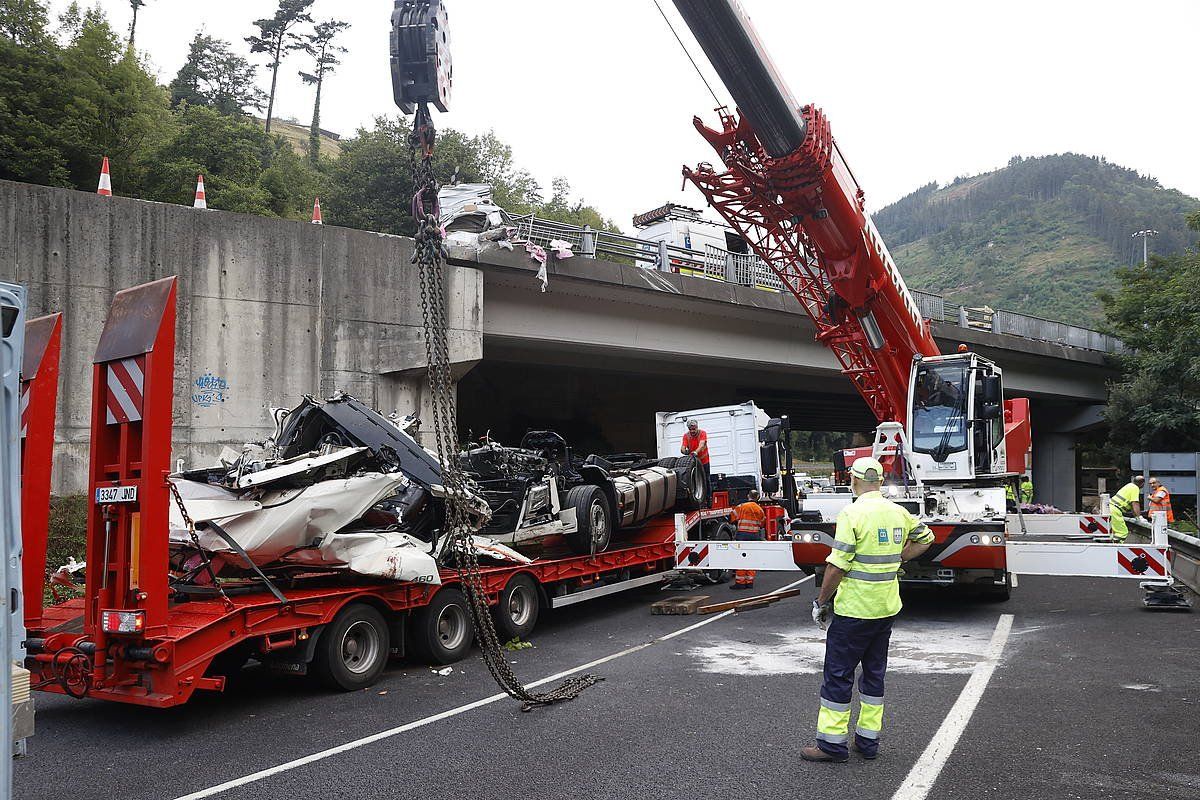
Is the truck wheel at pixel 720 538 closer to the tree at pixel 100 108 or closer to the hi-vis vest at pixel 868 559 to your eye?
the hi-vis vest at pixel 868 559

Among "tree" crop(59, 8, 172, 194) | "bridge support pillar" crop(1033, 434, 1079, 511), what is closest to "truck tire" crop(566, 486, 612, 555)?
"tree" crop(59, 8, 172, 194)

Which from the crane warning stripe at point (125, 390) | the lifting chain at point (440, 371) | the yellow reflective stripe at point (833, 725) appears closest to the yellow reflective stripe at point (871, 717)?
Answer: the yellow reflective stripe at point (833, 725)

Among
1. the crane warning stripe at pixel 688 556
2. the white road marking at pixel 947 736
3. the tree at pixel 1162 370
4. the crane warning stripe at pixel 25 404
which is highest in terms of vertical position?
the tree at pixel 1162 370

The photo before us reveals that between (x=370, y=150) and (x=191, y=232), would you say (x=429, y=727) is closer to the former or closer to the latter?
(x=191, y=232)

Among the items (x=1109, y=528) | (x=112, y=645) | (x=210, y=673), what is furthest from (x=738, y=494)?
(x=112, y=645)

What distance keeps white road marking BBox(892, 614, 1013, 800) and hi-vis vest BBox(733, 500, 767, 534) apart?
5.24 m

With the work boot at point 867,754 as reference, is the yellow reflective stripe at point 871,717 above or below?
above

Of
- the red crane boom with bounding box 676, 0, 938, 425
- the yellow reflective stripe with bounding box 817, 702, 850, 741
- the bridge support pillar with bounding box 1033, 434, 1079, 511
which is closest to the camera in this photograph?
the yellow reflective stripe with bounding box 817, 702, 850, 741

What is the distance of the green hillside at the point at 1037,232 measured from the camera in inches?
4505

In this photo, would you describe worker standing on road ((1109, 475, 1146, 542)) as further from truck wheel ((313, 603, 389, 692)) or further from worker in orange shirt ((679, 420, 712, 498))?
truck wheel ((313, 603, 389, 692))

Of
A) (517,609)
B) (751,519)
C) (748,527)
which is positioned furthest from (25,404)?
(751,519)

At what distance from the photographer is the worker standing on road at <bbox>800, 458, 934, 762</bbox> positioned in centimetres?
544

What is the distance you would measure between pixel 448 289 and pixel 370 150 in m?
19.5

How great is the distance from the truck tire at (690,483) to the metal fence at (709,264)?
6.88m
